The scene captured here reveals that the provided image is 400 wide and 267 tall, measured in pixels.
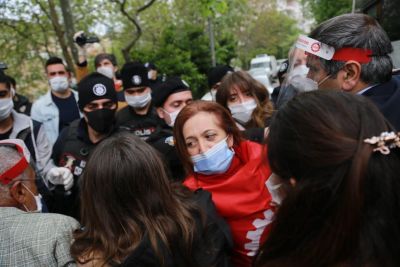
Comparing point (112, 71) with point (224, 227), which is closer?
point (224, 227)

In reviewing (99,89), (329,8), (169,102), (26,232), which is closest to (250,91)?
(169,102)

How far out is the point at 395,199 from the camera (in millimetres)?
1108

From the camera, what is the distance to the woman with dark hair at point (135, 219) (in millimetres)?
1583

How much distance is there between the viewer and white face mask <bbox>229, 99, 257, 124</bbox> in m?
3.42

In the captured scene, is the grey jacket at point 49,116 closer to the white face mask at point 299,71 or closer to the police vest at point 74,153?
the police vest at point 74,153

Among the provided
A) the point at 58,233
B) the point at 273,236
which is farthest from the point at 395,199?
the point at 58,233

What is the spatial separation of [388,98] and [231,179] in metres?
0.93

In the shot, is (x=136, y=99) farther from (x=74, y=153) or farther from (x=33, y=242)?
(x=33, y=242)

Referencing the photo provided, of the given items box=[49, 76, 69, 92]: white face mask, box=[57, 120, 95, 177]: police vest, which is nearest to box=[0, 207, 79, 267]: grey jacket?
box=[57, 120, 95, 177]: police vest

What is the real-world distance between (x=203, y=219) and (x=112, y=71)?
4555 mm

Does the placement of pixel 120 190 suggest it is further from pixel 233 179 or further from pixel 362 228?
pixel 362 228

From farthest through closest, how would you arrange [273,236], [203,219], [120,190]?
[203,219]
[120,190]
[273,236]

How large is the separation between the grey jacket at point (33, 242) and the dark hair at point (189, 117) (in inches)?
34.2

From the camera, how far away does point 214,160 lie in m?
2.22
